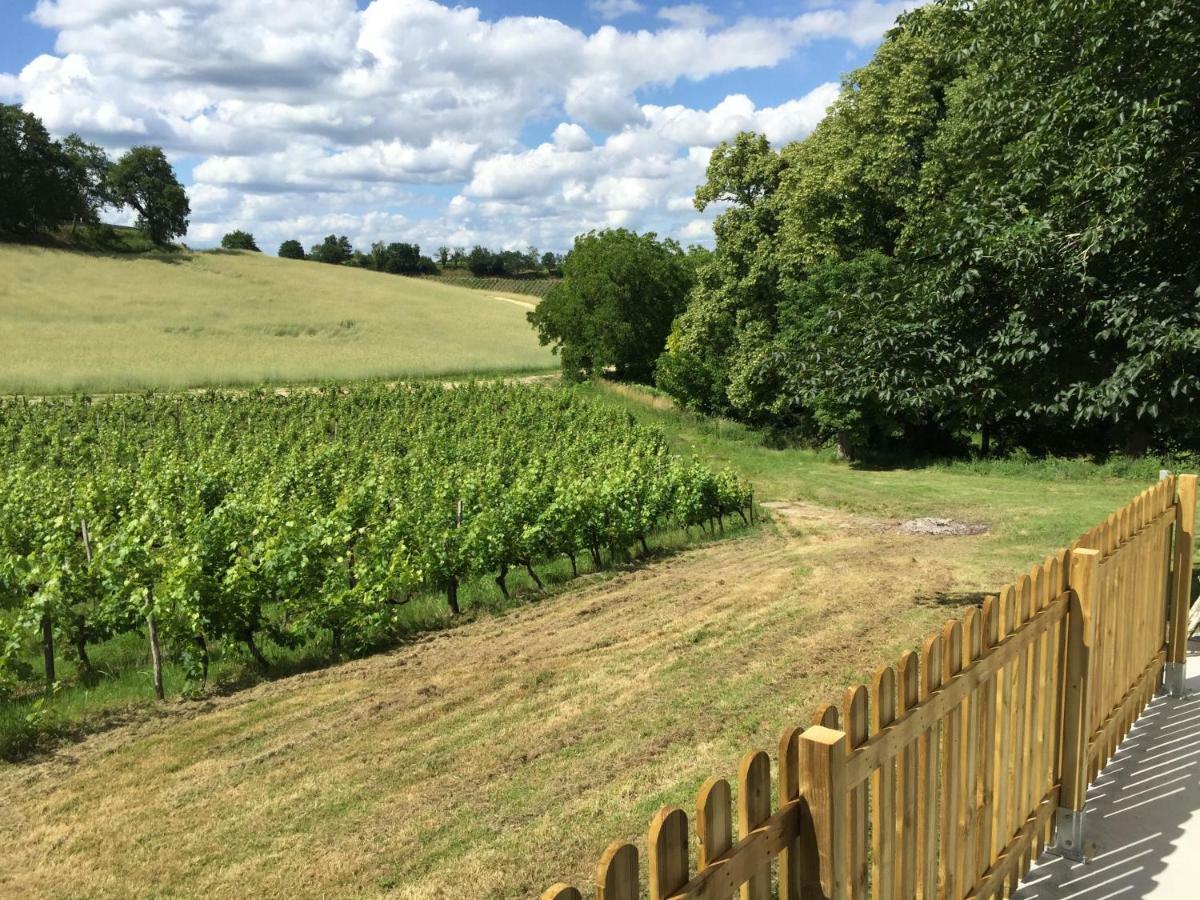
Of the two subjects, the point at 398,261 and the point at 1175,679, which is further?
the point at 398,261

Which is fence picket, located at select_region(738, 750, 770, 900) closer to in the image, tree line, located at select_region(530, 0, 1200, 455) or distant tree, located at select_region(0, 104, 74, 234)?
tree line, located at select_region(530, 0, 1200, 455)

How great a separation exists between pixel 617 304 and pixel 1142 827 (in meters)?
40.1

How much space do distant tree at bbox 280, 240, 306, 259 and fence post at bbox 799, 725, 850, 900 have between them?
12225 centimetres

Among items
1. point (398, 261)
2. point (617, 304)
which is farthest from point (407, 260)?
point (617, 304)

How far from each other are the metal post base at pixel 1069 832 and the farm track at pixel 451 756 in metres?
2.12

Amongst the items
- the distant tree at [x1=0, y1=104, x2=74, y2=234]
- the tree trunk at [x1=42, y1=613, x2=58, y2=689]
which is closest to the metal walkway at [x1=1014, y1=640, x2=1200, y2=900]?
the tree trunk at [x1=42, y1=613, x2=58, y2=689]

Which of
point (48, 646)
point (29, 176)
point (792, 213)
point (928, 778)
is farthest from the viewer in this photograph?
point (29, 176)

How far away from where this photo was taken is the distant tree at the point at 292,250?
115 metres

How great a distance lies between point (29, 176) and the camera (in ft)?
232

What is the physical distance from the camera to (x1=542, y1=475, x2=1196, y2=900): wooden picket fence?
6.65ft

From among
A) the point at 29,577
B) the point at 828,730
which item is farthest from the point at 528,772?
the point at 29,577

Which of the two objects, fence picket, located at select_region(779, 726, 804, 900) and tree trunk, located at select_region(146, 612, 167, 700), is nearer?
fence picket, located at select_region(779, 726, 804, 900)

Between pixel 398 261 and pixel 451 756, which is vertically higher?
pixel 398 261

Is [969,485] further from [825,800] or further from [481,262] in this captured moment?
[481,262]
